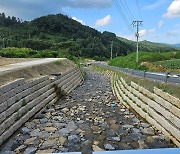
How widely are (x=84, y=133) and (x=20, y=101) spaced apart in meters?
2.97

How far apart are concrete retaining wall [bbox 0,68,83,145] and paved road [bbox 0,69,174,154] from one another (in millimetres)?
340

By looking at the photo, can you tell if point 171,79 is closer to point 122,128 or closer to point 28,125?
point 122,128

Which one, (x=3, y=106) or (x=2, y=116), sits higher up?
(x=3, y=106)

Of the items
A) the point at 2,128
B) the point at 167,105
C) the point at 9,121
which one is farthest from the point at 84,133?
the point at 167,105

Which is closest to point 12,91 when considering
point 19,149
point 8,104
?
point 8,104

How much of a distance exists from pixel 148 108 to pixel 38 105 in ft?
17.6

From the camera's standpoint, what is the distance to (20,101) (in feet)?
31.1

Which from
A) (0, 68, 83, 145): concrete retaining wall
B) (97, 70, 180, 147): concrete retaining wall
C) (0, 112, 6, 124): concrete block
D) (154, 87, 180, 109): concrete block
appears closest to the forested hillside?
(0, 68, 83, 145): concrete retaining wall

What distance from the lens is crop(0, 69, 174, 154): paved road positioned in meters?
7.47

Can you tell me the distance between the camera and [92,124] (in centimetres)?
995

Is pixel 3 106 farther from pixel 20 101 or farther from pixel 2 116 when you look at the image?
pixel 20 101

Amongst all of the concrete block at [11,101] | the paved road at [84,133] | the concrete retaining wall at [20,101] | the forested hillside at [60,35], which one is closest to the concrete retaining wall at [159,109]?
the paved road at [84,133]

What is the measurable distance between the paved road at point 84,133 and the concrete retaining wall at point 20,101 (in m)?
0.34

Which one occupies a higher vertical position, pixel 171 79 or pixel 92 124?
pixel 171 79
